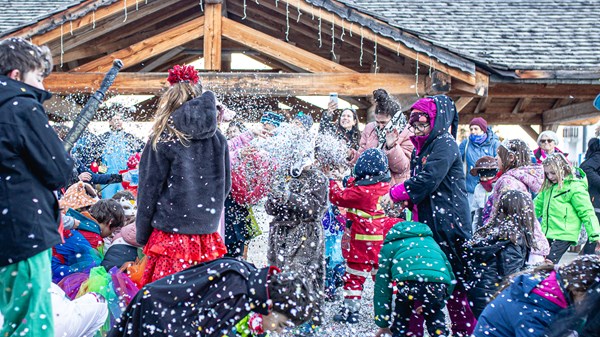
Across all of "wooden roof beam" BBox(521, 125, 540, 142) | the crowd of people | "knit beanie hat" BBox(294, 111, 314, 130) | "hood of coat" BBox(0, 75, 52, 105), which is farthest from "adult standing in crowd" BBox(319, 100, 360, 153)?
"wooden roof beam" BBox(521, 125, 540, 142)

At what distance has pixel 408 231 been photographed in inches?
199

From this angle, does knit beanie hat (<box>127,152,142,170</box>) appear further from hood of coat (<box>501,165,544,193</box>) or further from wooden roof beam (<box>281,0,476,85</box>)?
hood of coat (<box>501,165,544,193</box>)

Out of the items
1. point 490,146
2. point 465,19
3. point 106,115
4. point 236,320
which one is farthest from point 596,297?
point 465,19

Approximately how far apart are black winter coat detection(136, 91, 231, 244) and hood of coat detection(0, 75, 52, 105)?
923 mm

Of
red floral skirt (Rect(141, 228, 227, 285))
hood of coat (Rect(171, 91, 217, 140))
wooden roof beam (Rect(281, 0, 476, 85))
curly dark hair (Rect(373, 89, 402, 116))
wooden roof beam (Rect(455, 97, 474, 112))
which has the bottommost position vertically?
red floral skirt (Rect(141, 228, 227, 285))

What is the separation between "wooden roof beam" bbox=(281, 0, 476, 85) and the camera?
9.72m

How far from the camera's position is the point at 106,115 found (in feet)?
33.3

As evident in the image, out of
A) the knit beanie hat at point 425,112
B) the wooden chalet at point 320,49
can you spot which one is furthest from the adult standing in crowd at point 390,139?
the wooden chalet at point 320,49

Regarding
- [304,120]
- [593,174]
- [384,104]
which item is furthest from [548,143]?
[304,120]

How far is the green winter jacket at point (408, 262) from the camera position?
16.0ft

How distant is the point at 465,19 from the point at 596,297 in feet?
35.5

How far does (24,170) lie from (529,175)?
5.04 m

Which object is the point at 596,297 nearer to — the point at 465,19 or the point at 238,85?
the point at 238,85

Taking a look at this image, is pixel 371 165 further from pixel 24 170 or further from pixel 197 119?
pixel 24 170
